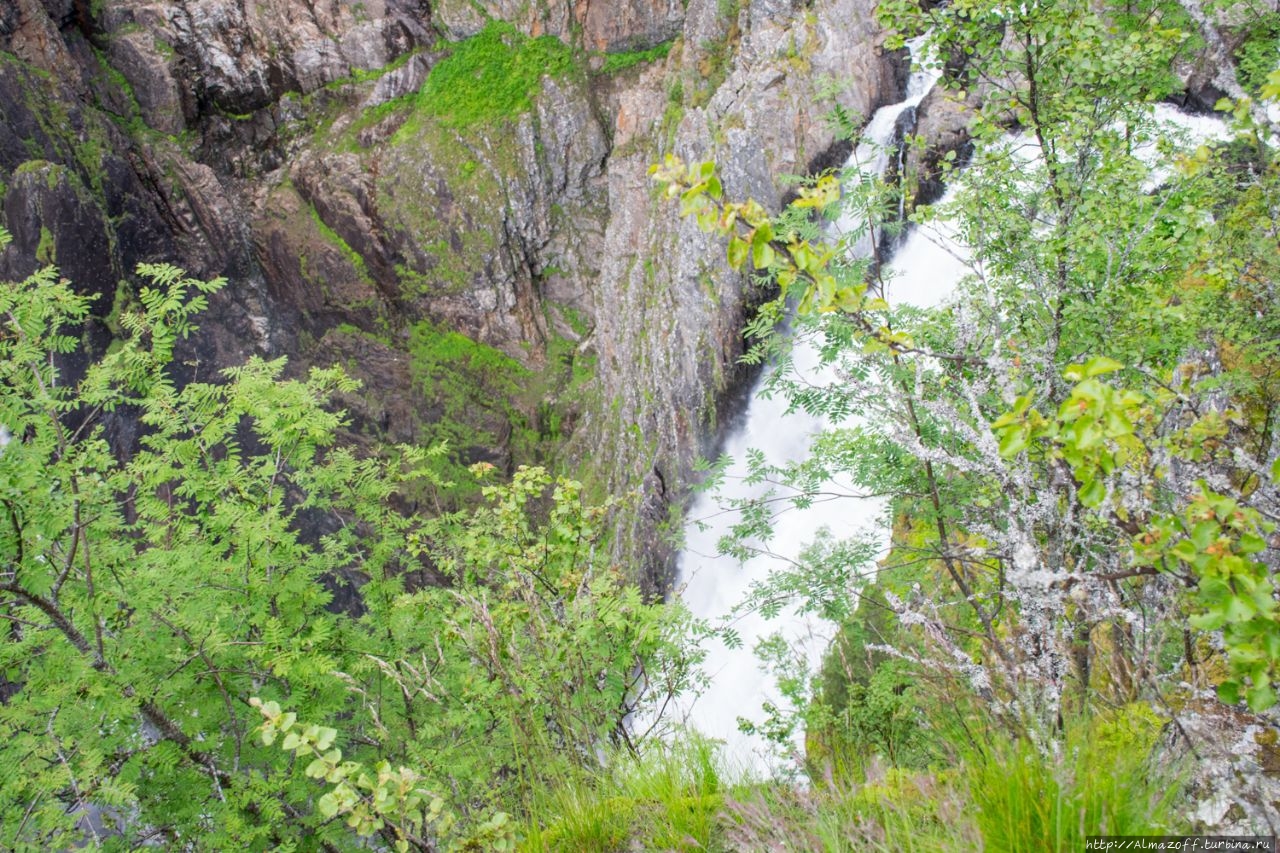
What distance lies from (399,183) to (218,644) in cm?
2229

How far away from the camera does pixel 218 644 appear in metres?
3.07

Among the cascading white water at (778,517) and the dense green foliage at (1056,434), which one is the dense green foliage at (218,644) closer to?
the dense green foliage at (1056,434)

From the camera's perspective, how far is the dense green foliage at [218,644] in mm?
2789

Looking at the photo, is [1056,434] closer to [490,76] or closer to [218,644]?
[218,644]

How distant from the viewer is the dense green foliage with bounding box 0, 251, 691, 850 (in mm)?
2789

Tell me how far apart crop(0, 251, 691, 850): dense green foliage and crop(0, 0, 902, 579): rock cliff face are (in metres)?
15.3

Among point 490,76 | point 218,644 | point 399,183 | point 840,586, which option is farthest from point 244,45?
point 840,586

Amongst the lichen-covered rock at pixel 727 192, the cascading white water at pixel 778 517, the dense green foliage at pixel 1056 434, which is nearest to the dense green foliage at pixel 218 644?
the dense green foliage at pixel 1056 434

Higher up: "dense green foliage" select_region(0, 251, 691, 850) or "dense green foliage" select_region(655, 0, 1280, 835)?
"dense green foliage" select_region(655, 0, 1280, 835)

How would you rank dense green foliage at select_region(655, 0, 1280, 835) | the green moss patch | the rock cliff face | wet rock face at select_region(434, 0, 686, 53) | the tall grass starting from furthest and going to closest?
the green moss patch
wet rock face at select_region(434, 0, 686, 53)
the rock cliff face
the tall grass
dense green foliage at select_region(655, 0, 1280, 835)

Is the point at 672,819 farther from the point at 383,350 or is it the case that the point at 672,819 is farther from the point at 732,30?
the point at 383,350

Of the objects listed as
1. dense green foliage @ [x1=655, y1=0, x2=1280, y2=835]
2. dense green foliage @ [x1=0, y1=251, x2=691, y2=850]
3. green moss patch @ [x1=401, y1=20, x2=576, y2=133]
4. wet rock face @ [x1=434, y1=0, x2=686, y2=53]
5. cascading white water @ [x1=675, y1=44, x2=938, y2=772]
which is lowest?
cascading white water @ [x1=675, y1=44, x2=938, y2=772]

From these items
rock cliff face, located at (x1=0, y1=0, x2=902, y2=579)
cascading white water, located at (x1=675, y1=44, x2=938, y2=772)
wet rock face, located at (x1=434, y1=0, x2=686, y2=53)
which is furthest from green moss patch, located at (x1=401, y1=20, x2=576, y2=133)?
cascading white water, located at (x1=675, y1=44, x2=938, y2=772)

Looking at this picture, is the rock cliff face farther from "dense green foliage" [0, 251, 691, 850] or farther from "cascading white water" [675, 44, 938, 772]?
"dense green foliage" [0, 251, 691, 850]
